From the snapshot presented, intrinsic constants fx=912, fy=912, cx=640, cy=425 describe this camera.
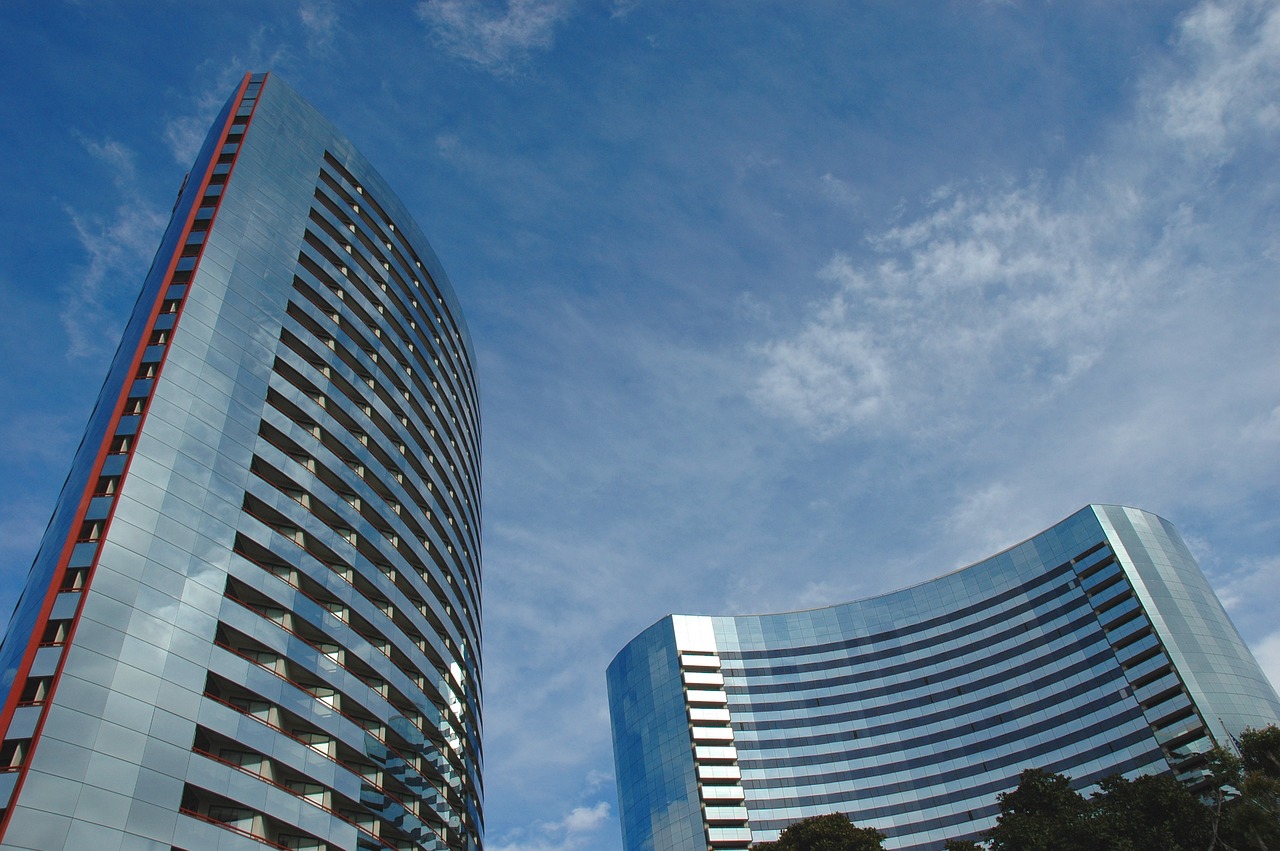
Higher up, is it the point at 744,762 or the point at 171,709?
the point at 744,762

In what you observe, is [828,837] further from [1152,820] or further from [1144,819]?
[1152,820]

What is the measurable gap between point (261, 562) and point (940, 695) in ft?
329

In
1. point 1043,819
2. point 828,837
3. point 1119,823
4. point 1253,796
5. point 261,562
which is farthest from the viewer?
point 828,837

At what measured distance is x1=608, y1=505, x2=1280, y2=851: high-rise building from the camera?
4242 inches

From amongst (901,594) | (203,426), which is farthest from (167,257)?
(901,594)

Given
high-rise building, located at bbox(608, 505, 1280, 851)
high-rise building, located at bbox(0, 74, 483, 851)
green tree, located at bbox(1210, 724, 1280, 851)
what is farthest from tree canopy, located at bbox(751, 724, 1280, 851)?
high-rise building, located at bbox(608, 505, 1280, 851)

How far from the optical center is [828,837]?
2311 inches

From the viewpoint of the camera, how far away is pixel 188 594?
4378 centimetres

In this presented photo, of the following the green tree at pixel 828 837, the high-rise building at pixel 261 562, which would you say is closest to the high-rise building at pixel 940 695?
the green tree at pixel 828 837

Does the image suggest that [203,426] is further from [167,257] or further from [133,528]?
[167,257]

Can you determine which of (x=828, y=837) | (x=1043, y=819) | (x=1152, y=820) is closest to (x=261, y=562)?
(x=828, y=837)

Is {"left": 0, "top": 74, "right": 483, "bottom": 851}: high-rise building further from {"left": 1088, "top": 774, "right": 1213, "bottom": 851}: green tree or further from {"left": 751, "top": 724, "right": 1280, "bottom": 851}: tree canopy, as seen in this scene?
{"left": 1088, "top": 774, "right": 1213, "bottom": 851}: green tree

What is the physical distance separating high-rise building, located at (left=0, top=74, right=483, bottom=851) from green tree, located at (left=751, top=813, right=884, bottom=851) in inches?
861

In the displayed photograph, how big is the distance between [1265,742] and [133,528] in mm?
65689
